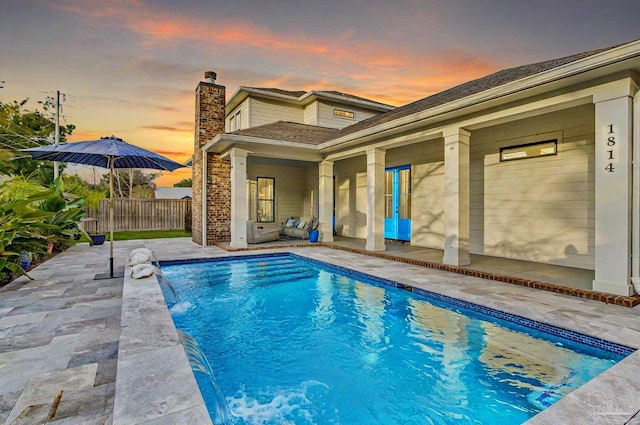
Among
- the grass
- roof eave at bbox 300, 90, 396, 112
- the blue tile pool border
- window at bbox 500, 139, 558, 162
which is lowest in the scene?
the blue tile pool border

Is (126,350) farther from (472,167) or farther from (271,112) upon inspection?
(271,112)

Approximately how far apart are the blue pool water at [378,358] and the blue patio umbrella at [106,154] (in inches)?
88.0

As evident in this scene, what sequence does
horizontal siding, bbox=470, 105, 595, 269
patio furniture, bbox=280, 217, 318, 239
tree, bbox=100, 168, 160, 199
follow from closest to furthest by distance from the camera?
horizontal siding, bbox=470, 105, 595, 269
patio furniture, bbox=280, 217, 318, 239
tree, bbox=100, 168, 160, 199

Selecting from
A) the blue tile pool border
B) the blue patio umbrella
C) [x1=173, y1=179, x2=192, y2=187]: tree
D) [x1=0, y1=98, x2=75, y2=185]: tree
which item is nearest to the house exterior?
the blue tile pool border

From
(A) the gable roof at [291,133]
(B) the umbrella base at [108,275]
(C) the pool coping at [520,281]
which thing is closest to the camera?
(C) the pool coping at [520,281]

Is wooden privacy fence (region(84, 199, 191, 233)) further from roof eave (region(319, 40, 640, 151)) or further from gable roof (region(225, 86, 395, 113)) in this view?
roof eave (region(319, 40, 640, 151))

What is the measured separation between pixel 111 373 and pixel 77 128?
23.2 metres

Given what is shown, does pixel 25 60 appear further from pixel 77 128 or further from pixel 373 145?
pixel 373 145

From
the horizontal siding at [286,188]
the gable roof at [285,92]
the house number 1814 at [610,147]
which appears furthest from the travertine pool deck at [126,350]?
the gable roof at [285,92]

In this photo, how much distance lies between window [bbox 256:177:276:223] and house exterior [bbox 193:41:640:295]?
5 centimetres

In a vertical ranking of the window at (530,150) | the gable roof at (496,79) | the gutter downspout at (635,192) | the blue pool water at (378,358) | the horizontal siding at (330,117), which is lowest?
the blue pool water at (378,358)

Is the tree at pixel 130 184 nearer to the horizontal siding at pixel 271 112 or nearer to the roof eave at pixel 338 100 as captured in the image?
the horizontal siding at pixel 271 112

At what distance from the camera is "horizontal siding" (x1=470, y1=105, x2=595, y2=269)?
19.7ft

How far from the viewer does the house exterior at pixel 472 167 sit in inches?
169
